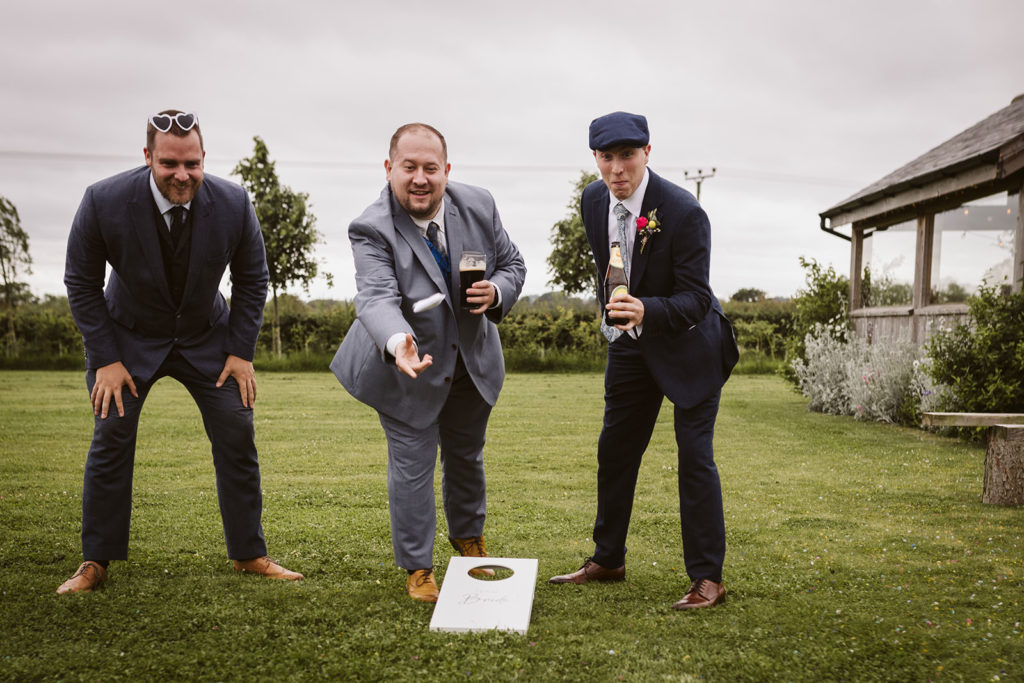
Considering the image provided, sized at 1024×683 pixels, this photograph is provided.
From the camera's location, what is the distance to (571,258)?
80.5ft

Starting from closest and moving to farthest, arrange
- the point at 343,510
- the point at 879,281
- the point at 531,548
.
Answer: the point at 531,548, the point at 343,510, the point at 879,281

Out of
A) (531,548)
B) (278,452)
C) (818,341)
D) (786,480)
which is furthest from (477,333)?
(818,341)

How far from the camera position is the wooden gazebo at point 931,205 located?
31.3 feet

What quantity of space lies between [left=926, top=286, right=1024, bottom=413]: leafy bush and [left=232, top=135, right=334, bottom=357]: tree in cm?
1644

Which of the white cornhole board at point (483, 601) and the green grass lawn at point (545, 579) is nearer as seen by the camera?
the green grass lawn at point (545, 579)

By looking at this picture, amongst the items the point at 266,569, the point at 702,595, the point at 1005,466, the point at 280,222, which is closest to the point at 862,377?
the point at 1005,466

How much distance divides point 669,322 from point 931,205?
9.85 meters

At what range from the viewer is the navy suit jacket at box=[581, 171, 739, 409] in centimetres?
363

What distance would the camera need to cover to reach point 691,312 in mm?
3586

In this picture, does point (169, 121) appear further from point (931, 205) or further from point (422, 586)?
point (931, 205)

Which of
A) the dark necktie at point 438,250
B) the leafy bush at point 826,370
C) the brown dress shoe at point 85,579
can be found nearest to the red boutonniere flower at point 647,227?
the dark necktie at point 438,250

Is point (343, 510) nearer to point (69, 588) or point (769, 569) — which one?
point (69, 588)

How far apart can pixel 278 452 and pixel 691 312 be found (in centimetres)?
576

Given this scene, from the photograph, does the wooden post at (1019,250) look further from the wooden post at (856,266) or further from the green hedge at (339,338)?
the green hedge at (339,338)
